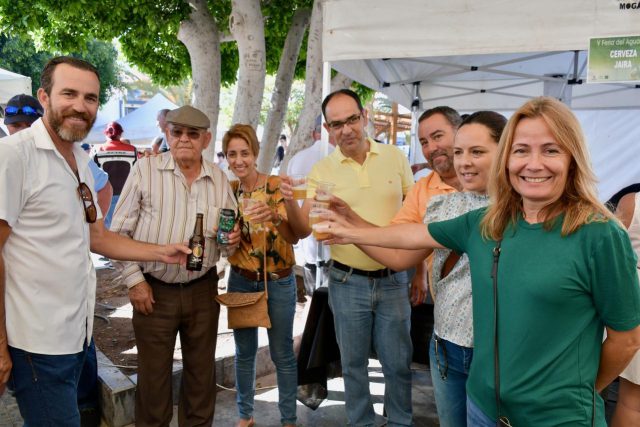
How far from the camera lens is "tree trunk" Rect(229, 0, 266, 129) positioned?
5867mm

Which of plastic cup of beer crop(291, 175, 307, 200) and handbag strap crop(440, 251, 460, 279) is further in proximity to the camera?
plastic cup of beer crop(291, 175, 307, 200)

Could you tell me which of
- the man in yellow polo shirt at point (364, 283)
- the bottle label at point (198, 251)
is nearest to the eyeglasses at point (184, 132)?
the bottle label at point (198, 251)

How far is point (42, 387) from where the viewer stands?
2.10 m

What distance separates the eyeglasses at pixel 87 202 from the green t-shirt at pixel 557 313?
1.78m

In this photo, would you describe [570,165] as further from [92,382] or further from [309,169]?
[309,169]

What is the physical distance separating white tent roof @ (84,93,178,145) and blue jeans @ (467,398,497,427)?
16879 mm

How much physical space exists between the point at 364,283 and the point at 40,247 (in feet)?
5.55

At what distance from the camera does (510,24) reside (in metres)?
3.56

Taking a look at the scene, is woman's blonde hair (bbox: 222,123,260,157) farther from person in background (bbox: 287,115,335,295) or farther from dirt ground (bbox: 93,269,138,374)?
dirt ground (bbox: 93,269,138,374)

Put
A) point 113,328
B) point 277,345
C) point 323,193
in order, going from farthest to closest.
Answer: point 113,328
point 277,345
point 323,193

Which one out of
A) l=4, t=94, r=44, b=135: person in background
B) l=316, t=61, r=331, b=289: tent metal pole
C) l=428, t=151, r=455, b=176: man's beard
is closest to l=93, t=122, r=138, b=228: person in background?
l=4, t=94, r=44, b=135: person in background

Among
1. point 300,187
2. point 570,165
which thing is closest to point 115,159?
point 300,187

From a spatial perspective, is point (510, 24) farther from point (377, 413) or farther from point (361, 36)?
point (377, 413)

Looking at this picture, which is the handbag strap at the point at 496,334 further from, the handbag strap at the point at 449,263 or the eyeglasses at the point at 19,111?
the eyeglasses at the point at 19,111
